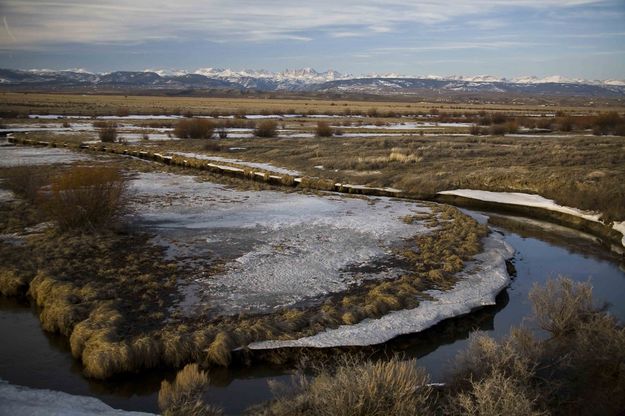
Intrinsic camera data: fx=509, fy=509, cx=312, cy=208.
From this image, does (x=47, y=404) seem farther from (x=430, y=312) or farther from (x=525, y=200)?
(x=525, y=200)

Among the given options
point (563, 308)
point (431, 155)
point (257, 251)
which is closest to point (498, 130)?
point (431, 155)

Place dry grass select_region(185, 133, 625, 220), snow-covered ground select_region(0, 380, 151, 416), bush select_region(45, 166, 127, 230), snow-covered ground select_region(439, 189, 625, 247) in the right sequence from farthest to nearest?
dry grass select_region(185, 133, 625, 220), snow-covered ground select_region(439, 189, 625, 247), bush select_region(45, 166, 127, 230), snow-covered ground select_region(0, 380, 151, 416)

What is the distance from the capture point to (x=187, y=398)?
739 centimetres

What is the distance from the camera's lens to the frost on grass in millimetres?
13375

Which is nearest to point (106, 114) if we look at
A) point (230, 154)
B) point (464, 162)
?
point (230, 154)

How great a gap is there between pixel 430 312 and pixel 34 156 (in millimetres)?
34878

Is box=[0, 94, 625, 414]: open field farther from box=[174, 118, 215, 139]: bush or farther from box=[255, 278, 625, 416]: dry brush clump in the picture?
box=[174, 118, 215, 139]: bush

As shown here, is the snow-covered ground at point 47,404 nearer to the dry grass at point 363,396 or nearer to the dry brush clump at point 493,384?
the dry brush clump at point 493,384

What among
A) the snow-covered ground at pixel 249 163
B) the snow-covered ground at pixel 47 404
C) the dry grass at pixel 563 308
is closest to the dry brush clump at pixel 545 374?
the dry grass at pixel 563 308

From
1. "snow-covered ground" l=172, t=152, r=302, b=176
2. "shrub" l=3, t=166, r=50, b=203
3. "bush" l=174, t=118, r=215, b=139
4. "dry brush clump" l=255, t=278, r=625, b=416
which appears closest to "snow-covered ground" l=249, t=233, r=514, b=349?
"dry brush clump" l=255, t=278, r=625, b=416

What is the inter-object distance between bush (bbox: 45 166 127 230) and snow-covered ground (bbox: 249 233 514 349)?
33.3ft

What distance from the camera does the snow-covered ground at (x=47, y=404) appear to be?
7891mm

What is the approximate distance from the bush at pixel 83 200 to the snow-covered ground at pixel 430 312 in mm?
10161

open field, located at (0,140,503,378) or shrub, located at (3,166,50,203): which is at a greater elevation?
shrub, located at (3,166,50,203)
